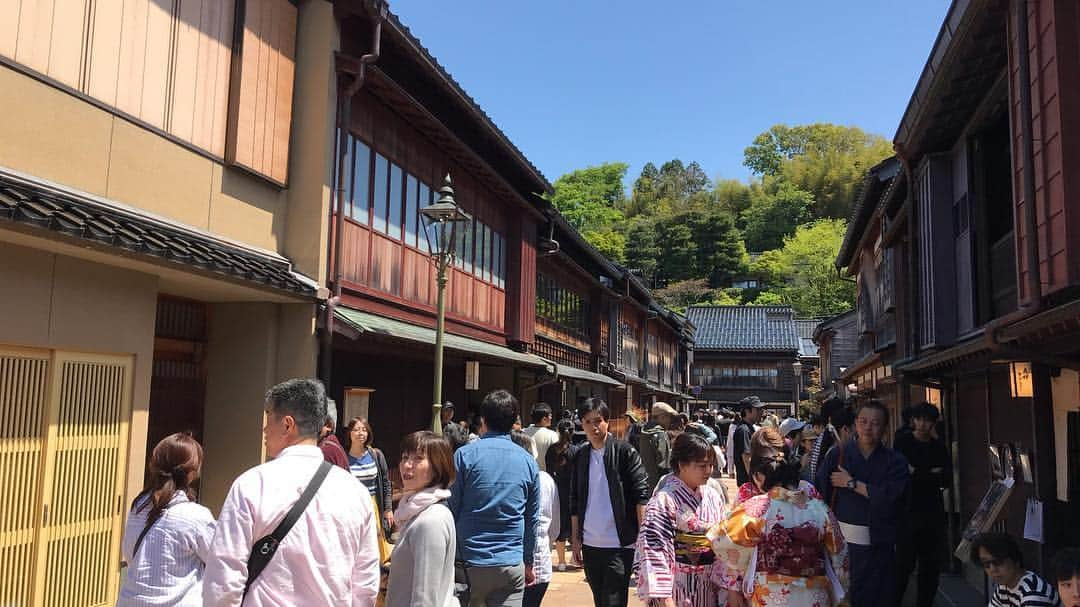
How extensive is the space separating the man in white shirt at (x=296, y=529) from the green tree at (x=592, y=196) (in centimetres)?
7195

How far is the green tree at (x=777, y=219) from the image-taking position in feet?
268

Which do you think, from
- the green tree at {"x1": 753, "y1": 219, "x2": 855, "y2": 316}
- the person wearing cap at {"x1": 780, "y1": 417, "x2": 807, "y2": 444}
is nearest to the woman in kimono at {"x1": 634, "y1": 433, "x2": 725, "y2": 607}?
the person wearing cap at {"x1": 780, "y1": 417, "x2": 807, "y2": 444}

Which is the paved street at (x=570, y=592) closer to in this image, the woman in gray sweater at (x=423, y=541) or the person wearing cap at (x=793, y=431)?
the person wearing cap at (x=793, y=431)

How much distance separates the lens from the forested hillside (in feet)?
230

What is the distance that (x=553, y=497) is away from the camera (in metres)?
6.91

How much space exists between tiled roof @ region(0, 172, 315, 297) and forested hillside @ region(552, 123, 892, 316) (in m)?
52.5

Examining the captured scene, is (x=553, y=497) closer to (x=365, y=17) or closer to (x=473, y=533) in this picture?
(x=473, y=533)

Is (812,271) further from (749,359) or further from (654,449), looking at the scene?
(654,449)

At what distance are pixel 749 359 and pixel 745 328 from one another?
2.98 metres

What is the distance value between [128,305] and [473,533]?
4.61 metres

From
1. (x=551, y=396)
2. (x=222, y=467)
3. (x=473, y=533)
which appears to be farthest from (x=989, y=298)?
(x=551, y=396)

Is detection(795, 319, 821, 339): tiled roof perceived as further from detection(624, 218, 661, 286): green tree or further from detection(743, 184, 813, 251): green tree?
detection(743, 184, 813, 251): green tree

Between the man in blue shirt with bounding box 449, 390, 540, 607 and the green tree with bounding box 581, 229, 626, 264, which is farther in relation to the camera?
the green tree with bounding box 581, 229, 626, 264

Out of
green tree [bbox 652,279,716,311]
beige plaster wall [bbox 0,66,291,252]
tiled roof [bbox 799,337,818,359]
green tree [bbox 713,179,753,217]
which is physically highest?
green tree [bbox 713,179,753,217]
